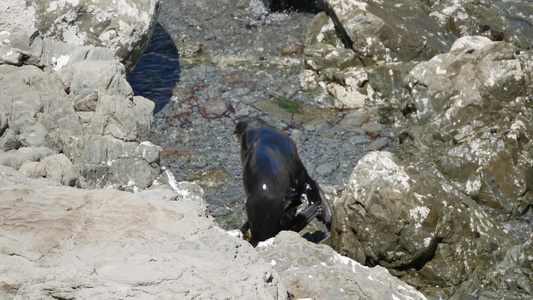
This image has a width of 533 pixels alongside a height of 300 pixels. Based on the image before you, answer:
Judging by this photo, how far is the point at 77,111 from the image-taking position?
253 inches

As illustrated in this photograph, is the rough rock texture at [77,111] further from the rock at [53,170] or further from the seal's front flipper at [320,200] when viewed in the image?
the seal's front flipper at [320,200]

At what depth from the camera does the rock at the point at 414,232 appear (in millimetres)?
6500

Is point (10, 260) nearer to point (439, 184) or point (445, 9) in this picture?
point (439, 184)

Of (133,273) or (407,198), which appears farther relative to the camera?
(407,198)

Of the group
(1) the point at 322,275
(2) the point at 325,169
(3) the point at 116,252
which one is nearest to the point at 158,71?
(2) the point at 325,169

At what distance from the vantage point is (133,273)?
3139mm

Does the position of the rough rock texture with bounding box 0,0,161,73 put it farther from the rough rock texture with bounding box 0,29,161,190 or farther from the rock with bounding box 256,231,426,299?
the rock with bounding box 256,231,426,299

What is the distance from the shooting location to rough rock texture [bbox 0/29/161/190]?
5824mm

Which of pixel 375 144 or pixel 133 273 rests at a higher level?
pixel 133 273

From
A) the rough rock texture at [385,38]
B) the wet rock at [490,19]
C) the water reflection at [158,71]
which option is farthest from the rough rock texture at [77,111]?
the wet rock at [490,19]

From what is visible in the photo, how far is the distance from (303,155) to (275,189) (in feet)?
7.24

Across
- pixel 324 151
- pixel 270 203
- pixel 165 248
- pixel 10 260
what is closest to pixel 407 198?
pixel 270 203

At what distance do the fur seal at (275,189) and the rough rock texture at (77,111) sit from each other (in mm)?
1090

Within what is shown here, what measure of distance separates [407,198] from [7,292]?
4.30 m
